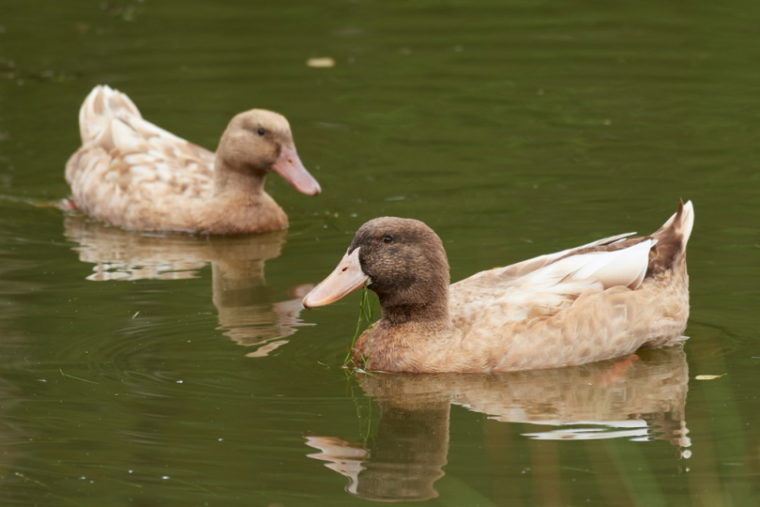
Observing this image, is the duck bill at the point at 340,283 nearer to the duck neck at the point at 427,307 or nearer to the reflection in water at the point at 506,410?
the duck neck at the point at 427,307

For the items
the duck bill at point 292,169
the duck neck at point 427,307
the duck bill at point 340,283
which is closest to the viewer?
the duck bill at point 340,283

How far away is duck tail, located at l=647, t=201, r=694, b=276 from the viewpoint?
35.8ft

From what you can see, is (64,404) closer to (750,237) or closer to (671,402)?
(671,402)

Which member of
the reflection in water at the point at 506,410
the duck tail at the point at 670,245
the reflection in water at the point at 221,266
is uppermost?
the duck tail at the point at 670,245

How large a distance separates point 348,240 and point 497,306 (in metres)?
3.15

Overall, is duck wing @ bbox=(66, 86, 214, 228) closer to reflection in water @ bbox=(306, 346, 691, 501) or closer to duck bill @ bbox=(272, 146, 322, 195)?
duck bill @ bbox=(272, 146, 322, 195)

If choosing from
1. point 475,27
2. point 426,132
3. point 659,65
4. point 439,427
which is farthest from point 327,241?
point 475,27

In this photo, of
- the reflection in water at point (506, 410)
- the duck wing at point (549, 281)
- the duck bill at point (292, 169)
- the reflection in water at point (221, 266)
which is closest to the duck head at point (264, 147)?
the duck bill at point (292, 169)

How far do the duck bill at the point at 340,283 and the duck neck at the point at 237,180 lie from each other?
4.30 metres

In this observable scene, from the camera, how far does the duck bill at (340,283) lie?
10.0m

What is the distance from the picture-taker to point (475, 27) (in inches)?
814

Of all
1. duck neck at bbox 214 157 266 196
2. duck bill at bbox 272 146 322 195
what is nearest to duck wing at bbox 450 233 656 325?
duck bill at bbox 272 146 322 195

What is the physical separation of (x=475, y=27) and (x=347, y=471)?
12767 mm

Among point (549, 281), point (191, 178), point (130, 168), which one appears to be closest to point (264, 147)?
point (191, 178)
